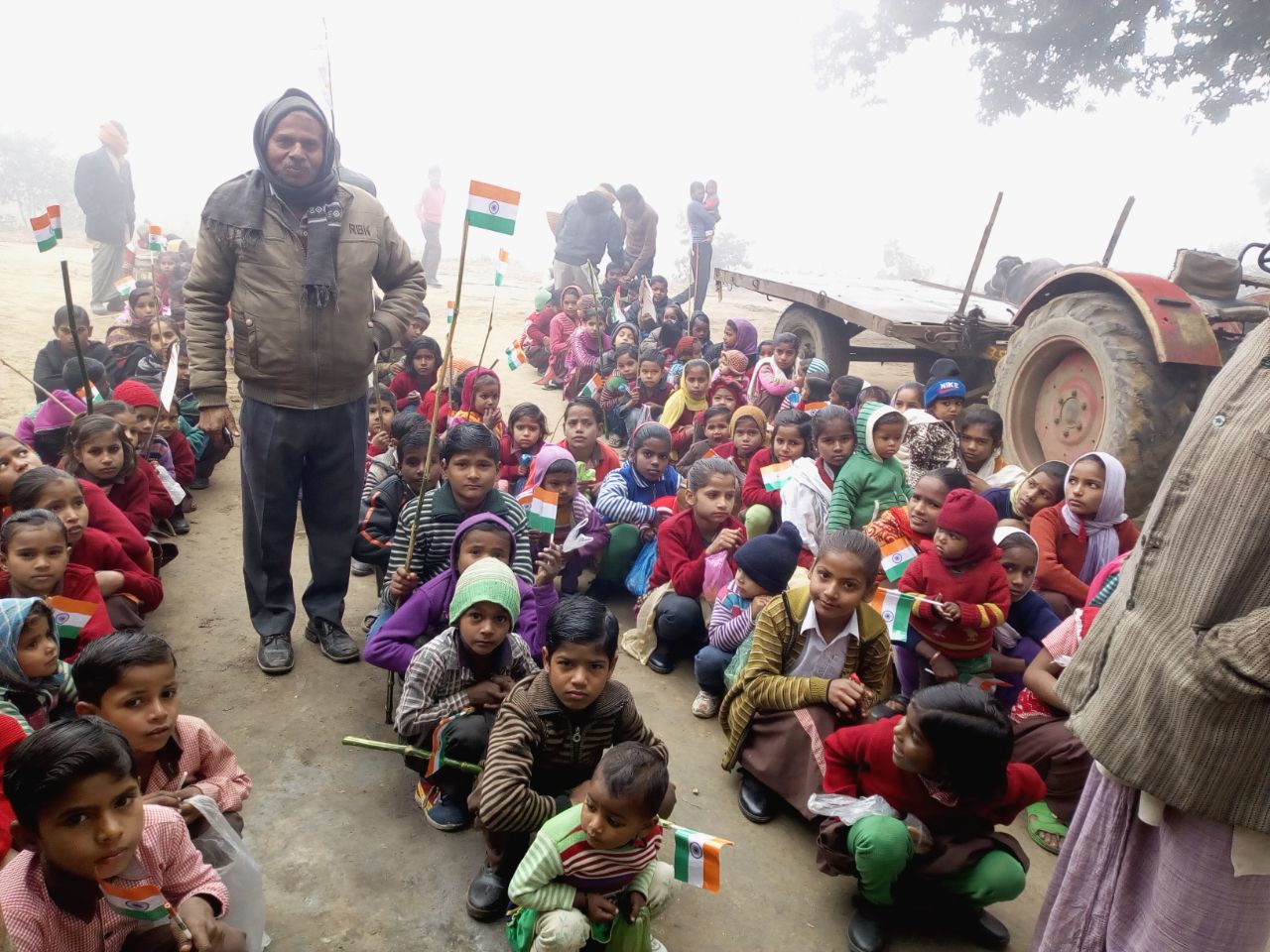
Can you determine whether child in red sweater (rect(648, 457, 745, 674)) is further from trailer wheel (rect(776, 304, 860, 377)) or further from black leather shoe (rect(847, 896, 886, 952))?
trailer wheel (rect(776, 304, 860, 377))

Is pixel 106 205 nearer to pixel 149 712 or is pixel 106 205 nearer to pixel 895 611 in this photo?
pixel 149 712

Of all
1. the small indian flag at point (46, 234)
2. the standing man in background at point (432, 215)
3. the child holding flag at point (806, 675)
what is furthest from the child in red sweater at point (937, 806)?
the standing man in background at point (432, 215)

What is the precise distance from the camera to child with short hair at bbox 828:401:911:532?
13.6 ft

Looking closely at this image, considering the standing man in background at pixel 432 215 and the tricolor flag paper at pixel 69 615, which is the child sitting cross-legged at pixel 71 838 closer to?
the tricolor flag paper at pixel 69 615

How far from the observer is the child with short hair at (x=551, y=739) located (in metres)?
2.12

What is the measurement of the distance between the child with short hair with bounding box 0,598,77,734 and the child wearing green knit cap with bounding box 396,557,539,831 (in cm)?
91

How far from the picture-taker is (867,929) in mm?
2293

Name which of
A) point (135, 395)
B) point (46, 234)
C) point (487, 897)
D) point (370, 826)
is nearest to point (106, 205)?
point (46, 234)

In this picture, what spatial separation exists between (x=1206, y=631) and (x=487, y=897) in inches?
73.4

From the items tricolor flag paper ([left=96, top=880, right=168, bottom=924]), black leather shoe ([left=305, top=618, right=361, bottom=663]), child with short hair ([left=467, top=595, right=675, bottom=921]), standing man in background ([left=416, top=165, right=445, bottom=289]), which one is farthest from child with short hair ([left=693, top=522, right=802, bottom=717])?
standing man in background ([left=416, top=165, right=445, bottom=289])

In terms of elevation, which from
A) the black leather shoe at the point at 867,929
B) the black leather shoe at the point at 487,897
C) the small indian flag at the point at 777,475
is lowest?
the black leather shoe at the point at 487,897

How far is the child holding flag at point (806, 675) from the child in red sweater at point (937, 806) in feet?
0.86

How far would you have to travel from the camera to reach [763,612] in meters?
2.85

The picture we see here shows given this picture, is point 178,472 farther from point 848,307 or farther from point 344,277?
point 848,307
